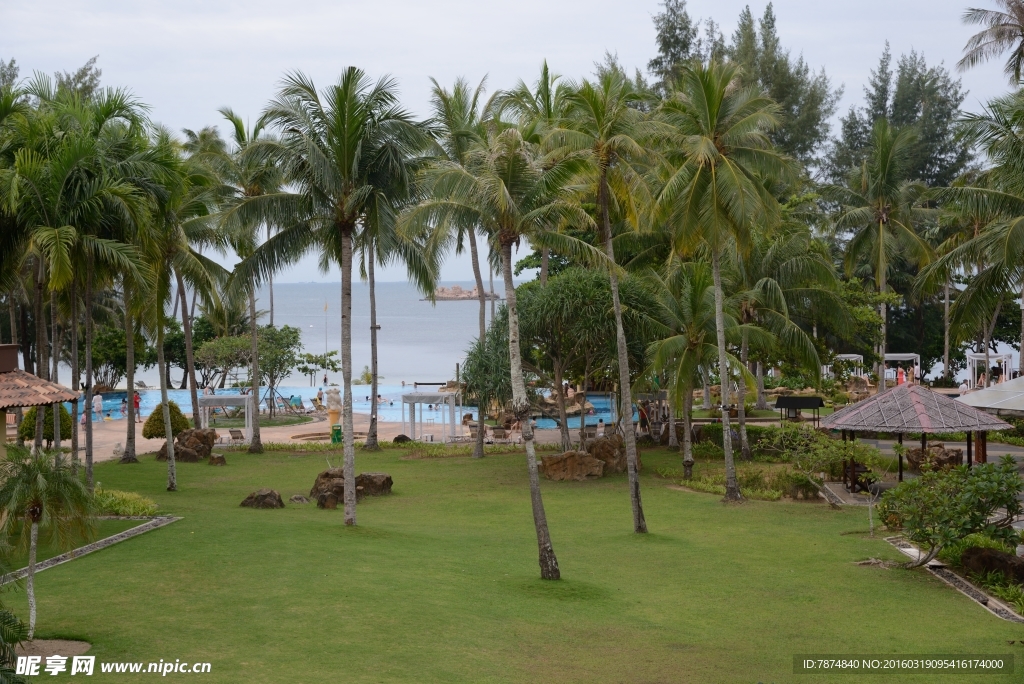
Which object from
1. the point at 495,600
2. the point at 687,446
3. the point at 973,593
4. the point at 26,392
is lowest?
the point at 973,593

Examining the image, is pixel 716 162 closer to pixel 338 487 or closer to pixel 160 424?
pixel 338 487

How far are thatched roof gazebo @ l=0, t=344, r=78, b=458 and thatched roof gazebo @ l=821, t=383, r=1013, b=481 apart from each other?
650 inches

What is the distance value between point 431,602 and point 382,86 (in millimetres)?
9917

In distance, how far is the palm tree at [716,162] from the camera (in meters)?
20.2

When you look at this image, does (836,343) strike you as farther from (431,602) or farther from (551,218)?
(431,602)

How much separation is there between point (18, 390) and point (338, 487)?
8.04 meters

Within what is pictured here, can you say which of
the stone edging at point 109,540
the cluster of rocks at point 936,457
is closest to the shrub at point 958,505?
the cluster of rocks at point 936,457

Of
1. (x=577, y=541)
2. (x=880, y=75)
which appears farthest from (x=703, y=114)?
(x=880, y=75)

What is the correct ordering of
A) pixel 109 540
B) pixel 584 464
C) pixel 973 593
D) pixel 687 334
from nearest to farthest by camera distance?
1. pixel 973 593
2. pixel 109 540
3. pixel 584 464
4. pixel 687 334

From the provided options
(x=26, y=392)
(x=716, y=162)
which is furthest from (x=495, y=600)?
(x=716, y=162)

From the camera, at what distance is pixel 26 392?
1355 cm

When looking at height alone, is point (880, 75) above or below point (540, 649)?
above

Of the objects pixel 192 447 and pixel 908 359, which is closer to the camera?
pixel 192 447

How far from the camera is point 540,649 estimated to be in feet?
34.1
